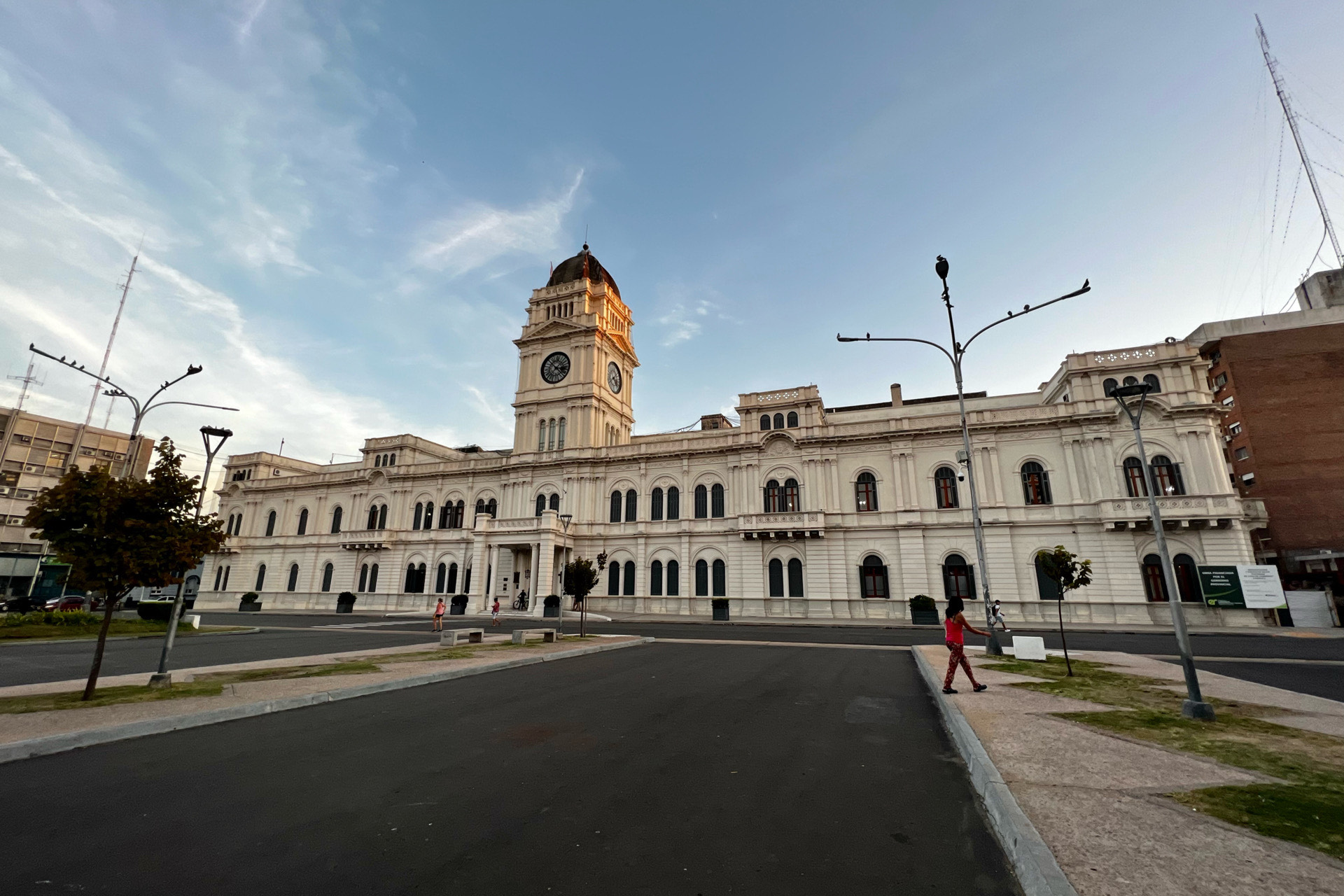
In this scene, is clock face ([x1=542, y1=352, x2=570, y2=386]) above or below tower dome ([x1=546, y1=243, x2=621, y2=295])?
below

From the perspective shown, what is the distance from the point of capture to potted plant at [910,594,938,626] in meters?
30.8

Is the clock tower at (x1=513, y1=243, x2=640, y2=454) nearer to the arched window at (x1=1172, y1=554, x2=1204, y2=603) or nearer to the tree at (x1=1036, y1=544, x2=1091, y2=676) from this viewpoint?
the tree at (x1=1036, y1=544, x2=1091, y2=676)

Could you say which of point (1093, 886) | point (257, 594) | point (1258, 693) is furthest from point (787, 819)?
point (257, 594)

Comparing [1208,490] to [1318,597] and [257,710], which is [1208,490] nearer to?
[1318,597]

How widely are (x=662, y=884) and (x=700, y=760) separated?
2947mm

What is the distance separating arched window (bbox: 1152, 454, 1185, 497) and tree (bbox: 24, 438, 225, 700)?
41281 mm

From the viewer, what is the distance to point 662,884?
11.7 ft

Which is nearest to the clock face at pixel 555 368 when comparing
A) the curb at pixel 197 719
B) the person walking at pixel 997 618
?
the person walking at pixel 997 618

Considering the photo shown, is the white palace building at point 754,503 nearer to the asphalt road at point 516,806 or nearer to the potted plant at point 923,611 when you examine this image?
the potted plant at point 923,611

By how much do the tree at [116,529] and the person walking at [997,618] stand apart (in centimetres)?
1862

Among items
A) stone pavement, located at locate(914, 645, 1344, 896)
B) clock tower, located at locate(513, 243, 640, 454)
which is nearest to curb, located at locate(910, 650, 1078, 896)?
stone pavement, located at locate(914, 645, 1344, 896)

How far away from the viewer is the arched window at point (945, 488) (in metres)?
35.0

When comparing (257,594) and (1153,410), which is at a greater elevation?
(1153,410)

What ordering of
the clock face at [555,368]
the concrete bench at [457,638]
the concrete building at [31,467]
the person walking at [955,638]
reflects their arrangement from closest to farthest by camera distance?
the person walking at [955,638] → the concrete bench at [457,638] → the clock face at [555,368] → the concrete building at [31,467]
